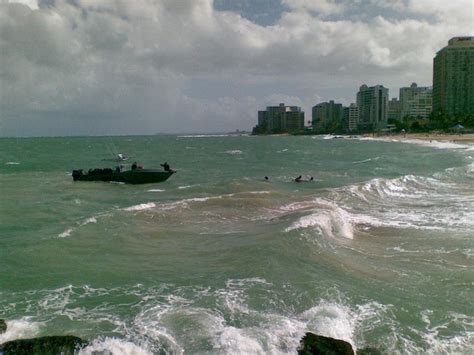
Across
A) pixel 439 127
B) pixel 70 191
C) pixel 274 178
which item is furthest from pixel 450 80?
pixel 70 191

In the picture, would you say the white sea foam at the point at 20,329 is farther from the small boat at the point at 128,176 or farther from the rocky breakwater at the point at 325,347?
the small boat at the point at 128,176

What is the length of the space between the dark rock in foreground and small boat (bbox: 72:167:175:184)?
30.9m

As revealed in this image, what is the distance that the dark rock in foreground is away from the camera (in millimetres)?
8445

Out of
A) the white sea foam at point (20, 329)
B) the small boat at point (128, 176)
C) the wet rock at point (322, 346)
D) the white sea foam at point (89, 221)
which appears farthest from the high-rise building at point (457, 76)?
the white sea foam at point (20, 329)

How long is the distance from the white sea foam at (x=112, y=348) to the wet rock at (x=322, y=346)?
3277 millimetres

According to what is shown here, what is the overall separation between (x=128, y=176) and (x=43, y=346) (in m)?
31.3

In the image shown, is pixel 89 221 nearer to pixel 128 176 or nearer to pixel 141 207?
pixel 141 207

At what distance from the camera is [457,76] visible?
616 ft

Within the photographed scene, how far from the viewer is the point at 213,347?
9.02m

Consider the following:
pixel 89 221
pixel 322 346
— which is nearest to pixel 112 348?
pixel 322 346

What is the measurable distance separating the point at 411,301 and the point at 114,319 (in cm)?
796

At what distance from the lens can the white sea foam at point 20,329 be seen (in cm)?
943

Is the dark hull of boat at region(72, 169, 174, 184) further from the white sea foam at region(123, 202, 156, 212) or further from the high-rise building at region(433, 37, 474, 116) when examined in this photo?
the high-rise building at region(433, 37, 474, 116)

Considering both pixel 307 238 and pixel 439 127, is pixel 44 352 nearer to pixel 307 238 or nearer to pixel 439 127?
pixel 307 238
